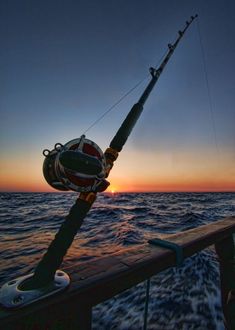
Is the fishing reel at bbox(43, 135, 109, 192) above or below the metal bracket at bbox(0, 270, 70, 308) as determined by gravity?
above

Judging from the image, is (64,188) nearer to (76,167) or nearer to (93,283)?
(76,167)

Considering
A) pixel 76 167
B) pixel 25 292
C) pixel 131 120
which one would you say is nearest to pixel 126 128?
pixel 131 120

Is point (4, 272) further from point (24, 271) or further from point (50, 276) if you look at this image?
point (50, 276)

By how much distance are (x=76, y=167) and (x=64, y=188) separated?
18 cm

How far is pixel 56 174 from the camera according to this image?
1.19 m

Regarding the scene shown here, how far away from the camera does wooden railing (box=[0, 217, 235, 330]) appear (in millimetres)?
945

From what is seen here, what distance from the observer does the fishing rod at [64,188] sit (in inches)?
43.1

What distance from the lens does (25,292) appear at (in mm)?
1053

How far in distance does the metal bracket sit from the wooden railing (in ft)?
0.10

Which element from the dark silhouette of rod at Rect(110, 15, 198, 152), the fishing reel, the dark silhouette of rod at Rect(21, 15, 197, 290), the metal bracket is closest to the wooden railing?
the metal bracket

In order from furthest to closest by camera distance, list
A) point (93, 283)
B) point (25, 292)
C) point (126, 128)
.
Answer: point (126, 128) → point (93, 283) → point (25, 292)

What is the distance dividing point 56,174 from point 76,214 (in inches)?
11.2

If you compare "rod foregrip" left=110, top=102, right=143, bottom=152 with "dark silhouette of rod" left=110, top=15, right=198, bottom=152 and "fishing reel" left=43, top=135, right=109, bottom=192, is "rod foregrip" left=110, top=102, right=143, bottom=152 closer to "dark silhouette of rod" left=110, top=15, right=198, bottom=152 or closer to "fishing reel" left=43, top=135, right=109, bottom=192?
"dark silhouette of rod" left=110, top=15, right=198, bottom=152

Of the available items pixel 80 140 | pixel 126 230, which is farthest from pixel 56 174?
pixel 126 230
